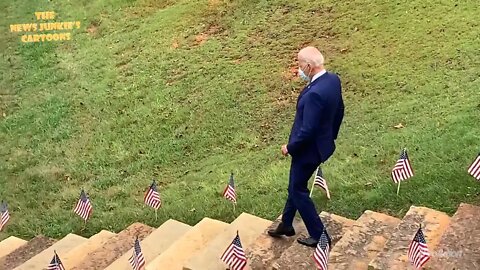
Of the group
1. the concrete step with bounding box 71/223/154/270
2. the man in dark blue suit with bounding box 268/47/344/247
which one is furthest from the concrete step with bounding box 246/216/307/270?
the concrete step with bounding box 71/223/154/270

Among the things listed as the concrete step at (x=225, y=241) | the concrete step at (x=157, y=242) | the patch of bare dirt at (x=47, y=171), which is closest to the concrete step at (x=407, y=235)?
the concrete step at (x=225, y=241)

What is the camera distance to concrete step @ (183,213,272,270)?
4.47 meters

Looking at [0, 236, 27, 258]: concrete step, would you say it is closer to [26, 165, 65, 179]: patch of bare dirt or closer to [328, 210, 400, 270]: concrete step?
[26, 165, 65, 179]: patch of bare dirt

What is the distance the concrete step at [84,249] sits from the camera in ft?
→ 18.0

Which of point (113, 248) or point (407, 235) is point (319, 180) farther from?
point (113, 248)

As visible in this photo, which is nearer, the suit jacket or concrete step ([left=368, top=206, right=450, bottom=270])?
concrete step ([left=368, top=206, right=450, bottom=270])

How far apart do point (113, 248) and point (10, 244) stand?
1436 millimetres

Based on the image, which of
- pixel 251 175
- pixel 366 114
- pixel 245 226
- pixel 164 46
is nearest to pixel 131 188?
pixel 251 175

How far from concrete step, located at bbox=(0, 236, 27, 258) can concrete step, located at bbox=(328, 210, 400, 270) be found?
3531mm

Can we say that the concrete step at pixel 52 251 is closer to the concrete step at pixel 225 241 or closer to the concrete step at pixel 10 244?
the concrete step at pixel 10 244

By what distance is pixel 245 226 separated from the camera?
17.3 ft

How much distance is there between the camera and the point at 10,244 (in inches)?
253

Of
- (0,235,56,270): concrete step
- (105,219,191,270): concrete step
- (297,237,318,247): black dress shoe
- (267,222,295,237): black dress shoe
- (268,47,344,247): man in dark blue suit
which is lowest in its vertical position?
(0,235,56,270): concrete step

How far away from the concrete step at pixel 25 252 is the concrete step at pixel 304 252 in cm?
283
